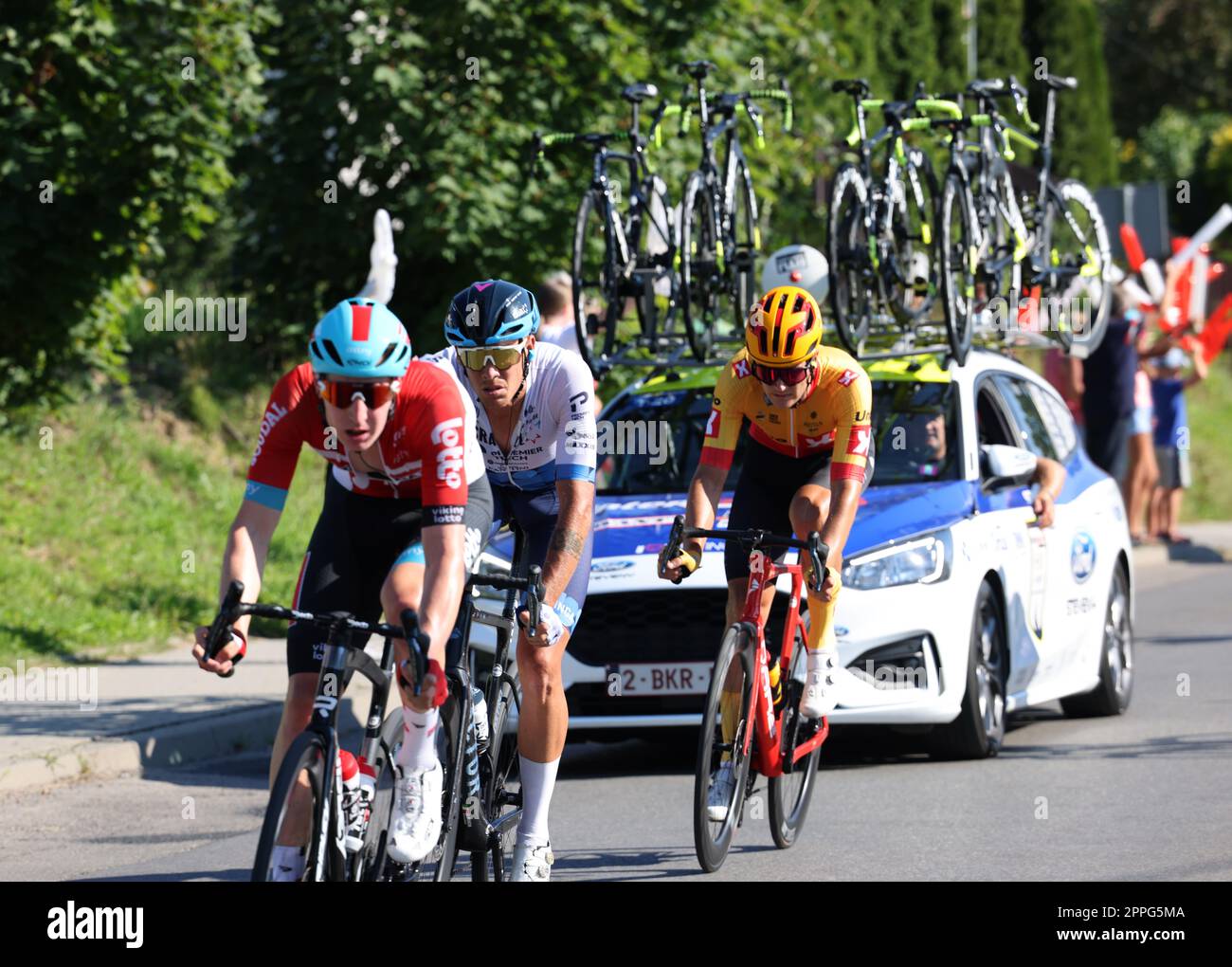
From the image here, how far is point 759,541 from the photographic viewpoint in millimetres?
7527

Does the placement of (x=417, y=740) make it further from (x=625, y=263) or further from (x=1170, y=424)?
(x=1170, y=424)

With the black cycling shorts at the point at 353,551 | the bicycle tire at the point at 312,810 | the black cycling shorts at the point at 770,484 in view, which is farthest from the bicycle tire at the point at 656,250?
the bicycle tire at the point at 312,810

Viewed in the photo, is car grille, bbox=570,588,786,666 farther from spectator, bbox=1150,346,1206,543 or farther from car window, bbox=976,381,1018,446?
spectator, bbox=1150,346,1206,543

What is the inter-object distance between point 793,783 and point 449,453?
2.85 meters

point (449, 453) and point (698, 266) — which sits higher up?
point (698, 266)

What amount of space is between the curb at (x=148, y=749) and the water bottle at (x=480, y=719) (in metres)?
3.40

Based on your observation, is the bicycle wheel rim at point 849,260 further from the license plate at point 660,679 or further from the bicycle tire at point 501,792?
the bicycle tire at point 501,792

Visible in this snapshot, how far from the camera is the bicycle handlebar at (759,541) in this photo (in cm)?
735

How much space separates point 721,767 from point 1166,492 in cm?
1544

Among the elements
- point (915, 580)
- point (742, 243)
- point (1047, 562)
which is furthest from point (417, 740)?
point (742, 243)

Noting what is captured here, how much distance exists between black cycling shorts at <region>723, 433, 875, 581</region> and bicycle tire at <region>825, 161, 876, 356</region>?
2243 mm

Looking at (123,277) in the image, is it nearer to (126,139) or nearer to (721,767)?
(126,139)

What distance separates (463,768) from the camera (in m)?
6.18
